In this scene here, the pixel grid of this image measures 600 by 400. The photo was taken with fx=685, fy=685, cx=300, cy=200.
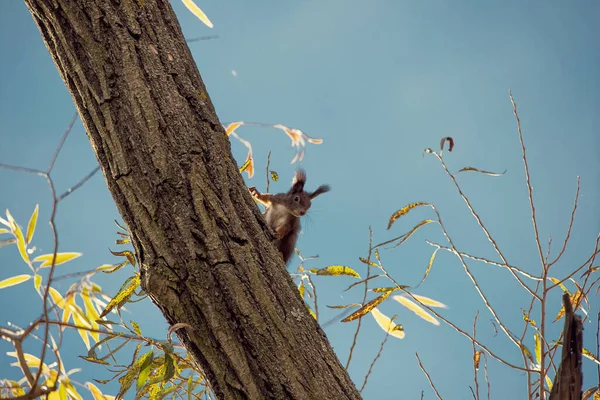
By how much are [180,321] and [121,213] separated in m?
0.25

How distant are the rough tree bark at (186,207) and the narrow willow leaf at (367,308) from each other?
1.78ft

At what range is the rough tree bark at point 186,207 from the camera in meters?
1.31

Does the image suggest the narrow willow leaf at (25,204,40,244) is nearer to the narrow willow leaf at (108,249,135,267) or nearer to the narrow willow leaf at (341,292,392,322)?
the narrow willow leaf at (108,249,135,267)

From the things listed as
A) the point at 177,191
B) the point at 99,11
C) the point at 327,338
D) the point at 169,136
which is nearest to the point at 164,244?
the point at 177,191

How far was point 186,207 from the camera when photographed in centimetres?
133

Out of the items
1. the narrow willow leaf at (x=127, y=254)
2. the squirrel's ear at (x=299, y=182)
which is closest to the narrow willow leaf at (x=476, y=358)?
the narrow willow leaf at (x=127, y=254)

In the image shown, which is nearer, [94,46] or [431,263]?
[94,46]

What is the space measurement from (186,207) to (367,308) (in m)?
0.82

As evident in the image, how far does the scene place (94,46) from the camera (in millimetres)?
1408

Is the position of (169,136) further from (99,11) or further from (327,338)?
(327,338)

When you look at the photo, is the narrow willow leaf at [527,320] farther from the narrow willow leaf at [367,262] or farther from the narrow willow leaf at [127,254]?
the narrow willow leaf at [127,254]

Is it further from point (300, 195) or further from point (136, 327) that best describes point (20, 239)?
point (300, 195)

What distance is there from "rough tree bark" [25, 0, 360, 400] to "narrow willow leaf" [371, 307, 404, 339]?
82cm

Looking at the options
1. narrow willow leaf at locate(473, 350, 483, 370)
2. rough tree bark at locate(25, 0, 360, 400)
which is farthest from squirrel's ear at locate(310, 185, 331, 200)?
rough tree bark at locate(25, 0, 360, 400)
